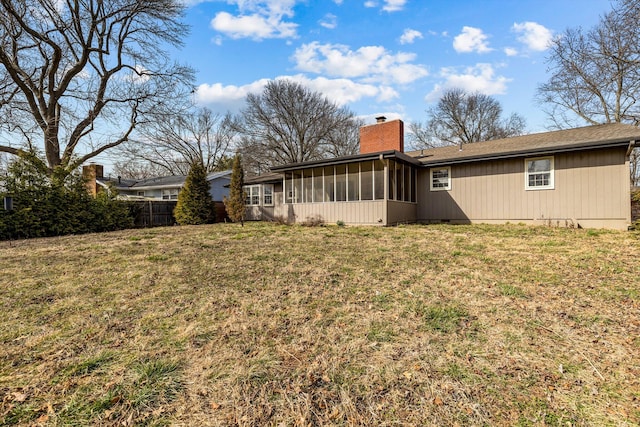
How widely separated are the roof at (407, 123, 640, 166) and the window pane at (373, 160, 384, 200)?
2.37 m

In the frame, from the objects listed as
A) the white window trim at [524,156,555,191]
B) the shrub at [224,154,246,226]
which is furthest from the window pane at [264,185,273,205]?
the white window trim at [524,156,555,191]

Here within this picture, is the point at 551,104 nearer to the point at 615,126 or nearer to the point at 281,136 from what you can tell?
the point at 615,126

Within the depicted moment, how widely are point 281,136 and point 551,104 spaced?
20.5 metres

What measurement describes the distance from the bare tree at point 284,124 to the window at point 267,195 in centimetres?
1121

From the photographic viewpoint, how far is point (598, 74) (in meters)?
12.4

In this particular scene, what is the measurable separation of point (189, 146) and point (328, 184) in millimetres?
24496

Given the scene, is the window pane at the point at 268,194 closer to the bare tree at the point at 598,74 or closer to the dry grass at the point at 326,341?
the dry grass at the point at 326,341

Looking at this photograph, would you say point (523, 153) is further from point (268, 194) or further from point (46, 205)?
A: point (46, 205)

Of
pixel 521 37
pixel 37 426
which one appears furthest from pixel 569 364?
pixel 521 37

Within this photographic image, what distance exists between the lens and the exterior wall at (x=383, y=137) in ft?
48.2

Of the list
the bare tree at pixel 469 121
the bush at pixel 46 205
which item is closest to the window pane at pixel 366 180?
the bush at pixel 46 205

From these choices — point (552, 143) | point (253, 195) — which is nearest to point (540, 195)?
point (552, 143)

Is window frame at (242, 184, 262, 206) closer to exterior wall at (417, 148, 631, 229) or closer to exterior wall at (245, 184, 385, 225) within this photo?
exterior wall at (245, 184, 385, 225)

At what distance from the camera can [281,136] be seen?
90.2 feet
